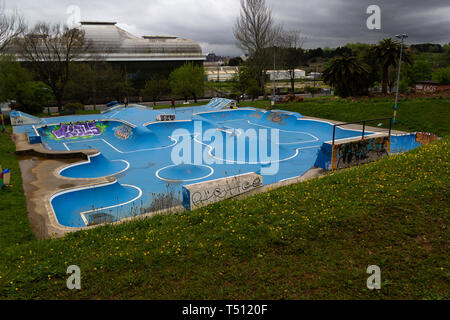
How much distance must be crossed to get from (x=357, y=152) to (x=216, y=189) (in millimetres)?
9552

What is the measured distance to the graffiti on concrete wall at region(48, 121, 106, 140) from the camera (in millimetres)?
32719

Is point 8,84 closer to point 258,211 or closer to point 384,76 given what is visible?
point 258,211

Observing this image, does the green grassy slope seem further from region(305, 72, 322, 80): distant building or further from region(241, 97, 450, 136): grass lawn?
region(305, 72, 322, 80): distant building

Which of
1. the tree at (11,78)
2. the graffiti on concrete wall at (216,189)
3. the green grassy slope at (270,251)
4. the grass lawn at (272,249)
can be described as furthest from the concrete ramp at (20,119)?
the green grassy slope at (270,251)

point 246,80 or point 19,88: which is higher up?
point 246,80

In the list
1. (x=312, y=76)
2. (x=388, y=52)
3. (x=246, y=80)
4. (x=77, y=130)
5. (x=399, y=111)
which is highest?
(x=312, y=76)

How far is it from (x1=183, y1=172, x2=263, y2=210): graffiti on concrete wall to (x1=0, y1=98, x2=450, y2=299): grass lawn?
1946 mm

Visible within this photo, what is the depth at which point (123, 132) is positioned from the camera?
1286 inches

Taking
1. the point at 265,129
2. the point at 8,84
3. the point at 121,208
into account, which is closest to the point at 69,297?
the point at 121,208

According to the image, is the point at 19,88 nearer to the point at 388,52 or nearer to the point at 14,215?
the point at 14,215

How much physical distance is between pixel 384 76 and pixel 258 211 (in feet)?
133

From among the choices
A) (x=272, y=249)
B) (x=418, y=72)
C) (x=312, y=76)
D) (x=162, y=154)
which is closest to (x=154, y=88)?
(x=162, y=154)

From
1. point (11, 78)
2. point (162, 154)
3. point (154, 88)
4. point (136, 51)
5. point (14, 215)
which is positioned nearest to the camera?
point (14, 215)

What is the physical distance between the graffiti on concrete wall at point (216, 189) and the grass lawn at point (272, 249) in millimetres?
1946
